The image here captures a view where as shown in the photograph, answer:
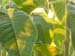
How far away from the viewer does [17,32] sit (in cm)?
46

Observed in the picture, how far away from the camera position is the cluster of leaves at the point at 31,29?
448 millimetres

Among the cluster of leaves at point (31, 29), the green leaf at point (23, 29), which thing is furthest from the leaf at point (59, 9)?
the green leaf at point (23, 29)

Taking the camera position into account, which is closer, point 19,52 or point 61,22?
point 19,52

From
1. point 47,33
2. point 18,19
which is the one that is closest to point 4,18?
point 18,19

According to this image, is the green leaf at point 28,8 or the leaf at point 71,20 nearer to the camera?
the leaf at point 71,20

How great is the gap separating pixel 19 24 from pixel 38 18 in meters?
0.10

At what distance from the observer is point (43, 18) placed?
0.57 metres

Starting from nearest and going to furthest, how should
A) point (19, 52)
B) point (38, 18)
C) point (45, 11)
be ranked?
point (19, 52)
point (38, 18)
point (45, 11)

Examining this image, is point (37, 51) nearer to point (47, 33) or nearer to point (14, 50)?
point (47, 33)

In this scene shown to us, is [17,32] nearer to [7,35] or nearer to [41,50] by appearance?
[7,35]

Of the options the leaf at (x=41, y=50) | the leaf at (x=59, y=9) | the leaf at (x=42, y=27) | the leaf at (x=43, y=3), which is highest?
the leaf at (x=43, y=3)

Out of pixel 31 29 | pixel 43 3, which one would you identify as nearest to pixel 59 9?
pixel 43 3

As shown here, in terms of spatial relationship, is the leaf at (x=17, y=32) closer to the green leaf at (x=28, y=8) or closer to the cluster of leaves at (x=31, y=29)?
the cluster of leaves at (x=31, y=29)

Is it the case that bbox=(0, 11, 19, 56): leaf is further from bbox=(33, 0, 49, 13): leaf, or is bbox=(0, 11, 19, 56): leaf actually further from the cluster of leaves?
bbox=(33, 0, 49, 13): leaf
